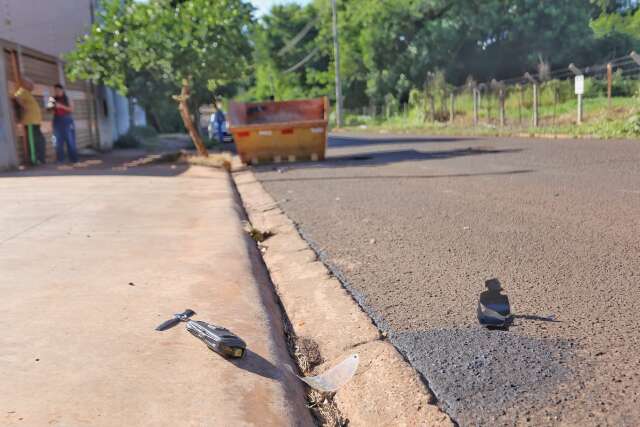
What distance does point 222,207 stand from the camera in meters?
6.82

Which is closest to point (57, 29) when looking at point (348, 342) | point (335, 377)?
point (348, 342)

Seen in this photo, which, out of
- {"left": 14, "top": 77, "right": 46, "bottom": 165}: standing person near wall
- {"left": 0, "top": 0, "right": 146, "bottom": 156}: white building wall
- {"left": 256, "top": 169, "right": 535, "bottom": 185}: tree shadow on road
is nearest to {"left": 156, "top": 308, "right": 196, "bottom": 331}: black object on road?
{"left": 256, "top": 169, "right": 535, "bottom": 185}: tree shadow on road

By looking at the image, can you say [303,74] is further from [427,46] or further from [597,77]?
[597,77]

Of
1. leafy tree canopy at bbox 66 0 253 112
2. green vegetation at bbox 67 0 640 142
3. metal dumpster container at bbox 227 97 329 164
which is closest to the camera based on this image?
metal dumpster container at bbox 227 97 329 164

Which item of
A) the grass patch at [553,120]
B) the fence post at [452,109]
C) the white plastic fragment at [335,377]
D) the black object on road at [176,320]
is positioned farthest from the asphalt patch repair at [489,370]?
the fence post at [452,109]

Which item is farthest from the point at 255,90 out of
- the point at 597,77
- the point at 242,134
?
the point at 242,134

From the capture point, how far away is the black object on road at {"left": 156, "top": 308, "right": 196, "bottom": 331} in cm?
293

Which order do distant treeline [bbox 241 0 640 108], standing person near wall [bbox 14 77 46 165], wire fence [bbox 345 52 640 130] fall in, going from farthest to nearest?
distant treeline [bbox 241 0 640 108] → wire fence [bbox 345 52 640 130] → standing person near wall [bbox 14 77 46 165]

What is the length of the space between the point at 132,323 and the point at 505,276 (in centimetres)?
207

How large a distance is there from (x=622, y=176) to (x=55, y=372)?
7300 mm

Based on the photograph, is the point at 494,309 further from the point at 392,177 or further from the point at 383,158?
the point at 383,158

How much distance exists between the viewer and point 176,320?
3.02m

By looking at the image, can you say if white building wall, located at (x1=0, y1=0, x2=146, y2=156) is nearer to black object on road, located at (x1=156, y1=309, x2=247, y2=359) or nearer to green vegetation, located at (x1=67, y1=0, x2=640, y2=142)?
green vegetation, located at (x1=67, y1=0, x2=640, y2=142)

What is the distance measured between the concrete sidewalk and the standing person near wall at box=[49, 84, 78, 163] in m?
8.33
